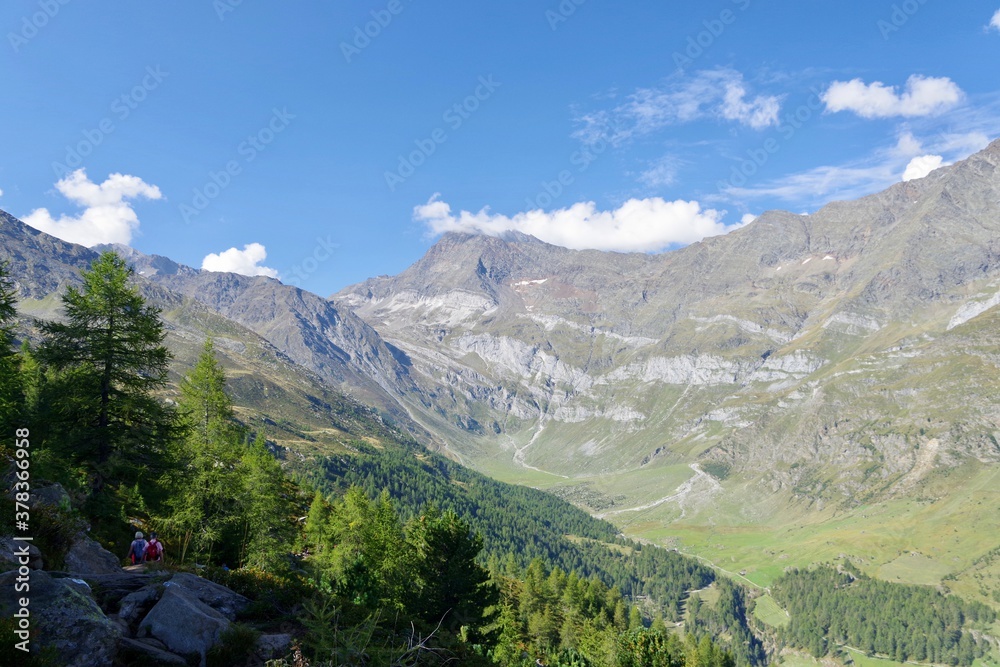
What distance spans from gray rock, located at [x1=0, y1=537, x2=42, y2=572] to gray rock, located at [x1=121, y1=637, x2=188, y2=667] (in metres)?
3.40

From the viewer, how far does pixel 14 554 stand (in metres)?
12.8

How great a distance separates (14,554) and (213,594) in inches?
190

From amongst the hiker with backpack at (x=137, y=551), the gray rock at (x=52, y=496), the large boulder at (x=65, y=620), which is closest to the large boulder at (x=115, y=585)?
the large boulder at (x=65, y=620)

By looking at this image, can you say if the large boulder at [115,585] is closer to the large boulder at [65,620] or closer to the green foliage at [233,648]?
the large boulder at [65,620]

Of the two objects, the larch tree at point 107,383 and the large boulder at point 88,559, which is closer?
the large boulder at point 88,559

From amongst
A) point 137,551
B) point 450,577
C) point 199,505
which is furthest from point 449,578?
point 137,551

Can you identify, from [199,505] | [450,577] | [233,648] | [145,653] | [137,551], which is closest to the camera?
[145,653]

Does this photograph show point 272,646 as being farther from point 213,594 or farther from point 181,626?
point 213,594

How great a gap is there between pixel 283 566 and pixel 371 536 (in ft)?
33.2

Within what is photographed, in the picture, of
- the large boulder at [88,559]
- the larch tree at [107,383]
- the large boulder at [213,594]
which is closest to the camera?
the large boulder at [213,594]

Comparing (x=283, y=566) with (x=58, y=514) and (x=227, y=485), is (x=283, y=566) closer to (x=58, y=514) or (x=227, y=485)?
(x=227, y=485)

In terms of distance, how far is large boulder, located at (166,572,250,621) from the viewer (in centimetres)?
1459

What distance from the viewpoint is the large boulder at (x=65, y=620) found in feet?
32.8

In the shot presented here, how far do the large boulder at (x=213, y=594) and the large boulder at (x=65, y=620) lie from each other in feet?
11.3
